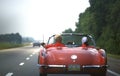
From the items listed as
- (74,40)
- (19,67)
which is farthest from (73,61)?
(19,67)

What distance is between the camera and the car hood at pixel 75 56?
1016cm

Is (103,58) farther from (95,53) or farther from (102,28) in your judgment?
(102,28)

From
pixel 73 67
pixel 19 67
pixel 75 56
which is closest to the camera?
pixel 73 67

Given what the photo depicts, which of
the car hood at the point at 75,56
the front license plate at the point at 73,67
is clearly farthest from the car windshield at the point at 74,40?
the front license plate at the point at 73,67

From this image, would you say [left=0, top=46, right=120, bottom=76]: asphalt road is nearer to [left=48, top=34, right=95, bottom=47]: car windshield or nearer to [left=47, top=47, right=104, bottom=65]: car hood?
[left=48, top=34, right=95, bottom=47]: car windshield

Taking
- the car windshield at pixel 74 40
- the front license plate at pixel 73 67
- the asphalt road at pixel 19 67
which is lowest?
the asphalt road at pixel 19 67

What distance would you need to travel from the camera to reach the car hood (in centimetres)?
1016

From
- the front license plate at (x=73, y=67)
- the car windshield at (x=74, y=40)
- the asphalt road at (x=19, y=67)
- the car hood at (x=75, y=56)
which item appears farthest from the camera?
the asphalt road at (x=19, y=67)

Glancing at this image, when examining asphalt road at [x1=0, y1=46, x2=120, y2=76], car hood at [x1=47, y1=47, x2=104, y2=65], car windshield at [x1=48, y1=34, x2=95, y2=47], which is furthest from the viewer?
asphalt road at [x1=0, y1=46, x2=120, y2=76]

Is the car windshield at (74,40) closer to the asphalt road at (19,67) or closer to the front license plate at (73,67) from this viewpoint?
the front license plate at (73,67)

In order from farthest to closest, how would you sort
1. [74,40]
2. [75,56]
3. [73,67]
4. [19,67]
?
[19,67] → [74,40] → [75,56] → [73,67]

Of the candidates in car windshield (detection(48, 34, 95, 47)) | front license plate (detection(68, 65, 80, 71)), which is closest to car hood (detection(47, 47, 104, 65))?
front license plate (detection(68, 65, 80, 71))

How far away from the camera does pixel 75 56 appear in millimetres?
10211

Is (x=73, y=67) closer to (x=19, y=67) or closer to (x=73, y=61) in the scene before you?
(x=73, y=61)
